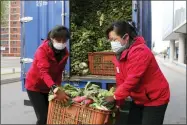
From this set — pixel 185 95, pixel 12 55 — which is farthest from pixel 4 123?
pixel 12 55

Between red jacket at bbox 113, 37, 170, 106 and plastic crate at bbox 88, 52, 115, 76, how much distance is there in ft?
9.94

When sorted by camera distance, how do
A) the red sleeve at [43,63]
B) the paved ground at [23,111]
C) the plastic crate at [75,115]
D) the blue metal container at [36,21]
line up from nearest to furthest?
the plastic crate at [75,115], the red sleeve at [43,63], the blue metal container at [36,21], the paved ground at [23,111]

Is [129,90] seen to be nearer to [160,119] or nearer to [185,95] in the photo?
[160,119]

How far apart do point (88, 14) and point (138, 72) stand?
4872 mm

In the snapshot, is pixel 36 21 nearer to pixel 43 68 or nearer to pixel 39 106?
pixel 39 106

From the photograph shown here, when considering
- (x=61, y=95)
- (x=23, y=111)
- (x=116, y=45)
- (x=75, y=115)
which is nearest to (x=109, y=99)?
(x=75, y=115)

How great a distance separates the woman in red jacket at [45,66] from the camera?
4180mm

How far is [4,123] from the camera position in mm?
7199

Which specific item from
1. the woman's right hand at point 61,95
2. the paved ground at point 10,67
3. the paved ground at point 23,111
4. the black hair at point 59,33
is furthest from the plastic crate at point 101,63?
the paved ground at point 10,67

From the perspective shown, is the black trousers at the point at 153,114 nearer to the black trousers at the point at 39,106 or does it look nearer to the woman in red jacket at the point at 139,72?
the woman in red jacket at the point at 139,72

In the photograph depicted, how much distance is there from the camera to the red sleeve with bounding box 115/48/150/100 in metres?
3.21

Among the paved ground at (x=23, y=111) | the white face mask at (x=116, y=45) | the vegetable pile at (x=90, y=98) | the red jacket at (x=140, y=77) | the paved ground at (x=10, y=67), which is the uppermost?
the white face mask at (x=116, y=45)

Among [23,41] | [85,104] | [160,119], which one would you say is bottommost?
[160,119]

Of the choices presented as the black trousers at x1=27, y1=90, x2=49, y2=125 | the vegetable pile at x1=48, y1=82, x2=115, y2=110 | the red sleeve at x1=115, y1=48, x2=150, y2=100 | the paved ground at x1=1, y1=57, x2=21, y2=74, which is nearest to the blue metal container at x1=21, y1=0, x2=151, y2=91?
the black trousers at x1=27, y1=90, x2=49, y2=125
